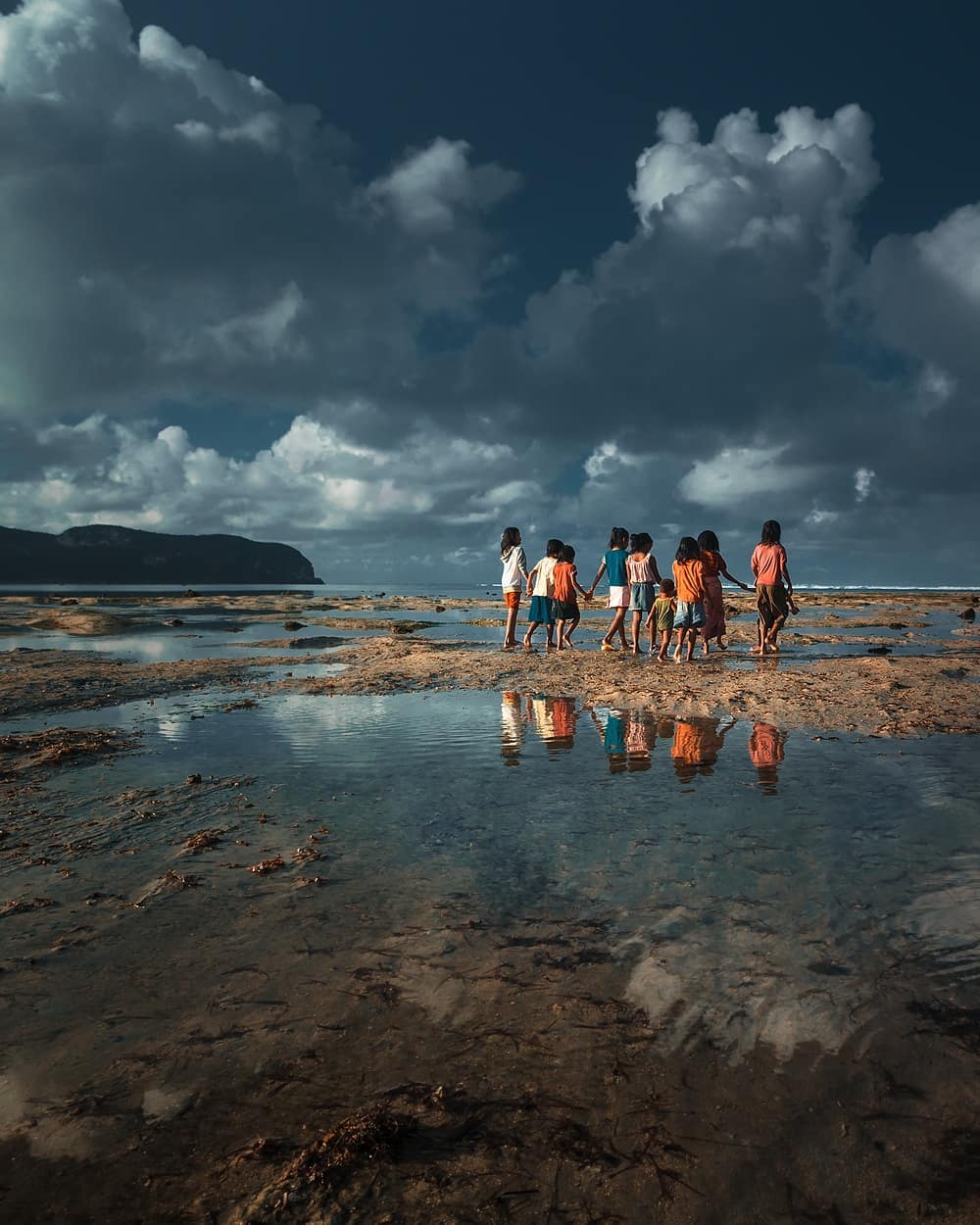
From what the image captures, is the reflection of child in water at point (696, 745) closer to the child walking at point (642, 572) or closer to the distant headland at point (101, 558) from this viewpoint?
the child walking at point (642, 572)

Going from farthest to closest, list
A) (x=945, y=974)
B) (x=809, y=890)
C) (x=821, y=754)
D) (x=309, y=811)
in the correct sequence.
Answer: (x=821, y=754) < (x=309, y=811) < (x=809, y=890) < (x=945, y=974)

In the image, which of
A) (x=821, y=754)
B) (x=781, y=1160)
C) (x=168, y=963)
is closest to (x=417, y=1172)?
(x=781, y=1160)

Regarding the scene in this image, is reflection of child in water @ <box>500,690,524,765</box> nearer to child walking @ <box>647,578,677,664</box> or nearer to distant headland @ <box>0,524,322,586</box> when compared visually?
child walking @ <box>647,578,677,664</box>

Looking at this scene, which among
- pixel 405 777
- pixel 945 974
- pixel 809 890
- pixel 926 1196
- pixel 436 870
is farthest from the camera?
pixel 405 777

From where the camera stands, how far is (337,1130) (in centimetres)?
212

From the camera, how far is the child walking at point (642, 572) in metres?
15.6

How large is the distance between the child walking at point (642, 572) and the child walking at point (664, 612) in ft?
0.78

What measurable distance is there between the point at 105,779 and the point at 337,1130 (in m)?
4.94

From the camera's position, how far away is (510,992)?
9.41 ft

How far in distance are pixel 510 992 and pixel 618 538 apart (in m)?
13.6

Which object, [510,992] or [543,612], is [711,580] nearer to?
[543,612]

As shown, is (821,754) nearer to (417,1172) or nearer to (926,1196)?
(926,1196)

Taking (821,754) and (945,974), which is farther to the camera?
(821,754)

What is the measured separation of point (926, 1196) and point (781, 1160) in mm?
374
